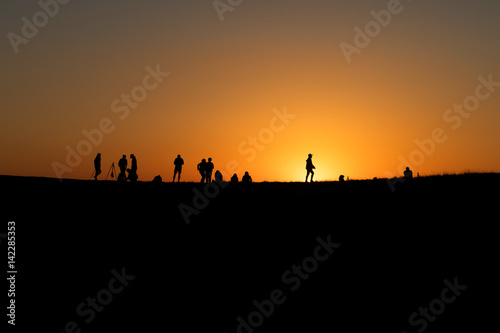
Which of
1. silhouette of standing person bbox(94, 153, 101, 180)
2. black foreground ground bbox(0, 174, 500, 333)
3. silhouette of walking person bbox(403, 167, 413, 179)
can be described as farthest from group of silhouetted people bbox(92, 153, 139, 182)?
silhouette of walking person bbox(403, 167, 413, 179)

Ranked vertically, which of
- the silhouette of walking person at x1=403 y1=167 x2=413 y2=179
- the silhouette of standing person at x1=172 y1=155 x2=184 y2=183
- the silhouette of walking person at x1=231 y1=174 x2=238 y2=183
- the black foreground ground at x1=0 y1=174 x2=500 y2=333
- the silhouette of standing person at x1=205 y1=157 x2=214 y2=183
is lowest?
the black foreground ground at x1=0 y1=174 x2=500 y2=333

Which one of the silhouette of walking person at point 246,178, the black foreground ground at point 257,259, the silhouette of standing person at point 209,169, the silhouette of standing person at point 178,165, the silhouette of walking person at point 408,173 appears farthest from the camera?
the silhouette of standing person at point 178,165

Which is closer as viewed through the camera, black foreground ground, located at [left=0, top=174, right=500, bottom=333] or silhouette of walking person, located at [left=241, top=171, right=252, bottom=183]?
black foreground ground, located at [left=0, top=174, right=500, bottom=333]

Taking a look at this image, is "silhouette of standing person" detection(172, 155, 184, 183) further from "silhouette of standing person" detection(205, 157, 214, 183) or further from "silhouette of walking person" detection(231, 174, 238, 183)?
"silhouette of walking person" detection(231, 174, 238, 183)

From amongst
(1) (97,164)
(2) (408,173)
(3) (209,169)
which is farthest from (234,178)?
(2) (408,173)

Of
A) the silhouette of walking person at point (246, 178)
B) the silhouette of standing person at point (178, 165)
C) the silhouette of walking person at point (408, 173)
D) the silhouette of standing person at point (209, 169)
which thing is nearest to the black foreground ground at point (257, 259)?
the silhouette of walking person at point (408, 173)

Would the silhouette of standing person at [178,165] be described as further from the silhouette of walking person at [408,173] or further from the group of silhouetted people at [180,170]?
the silhouette of walking person at [408,173]

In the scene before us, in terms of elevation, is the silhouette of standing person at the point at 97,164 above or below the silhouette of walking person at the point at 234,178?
above

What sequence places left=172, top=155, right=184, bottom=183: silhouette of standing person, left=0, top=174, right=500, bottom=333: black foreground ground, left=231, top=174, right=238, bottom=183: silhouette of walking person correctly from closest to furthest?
1. left=0, top=174, right=500, bottom=333: black foreground ground
2. left=231, top=174, right=238, bottom=183: silhouette of walking person
3. left=172, top=155, right=184, bottom=183: silhouette of standing person

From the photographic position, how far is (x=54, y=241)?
79.0ft

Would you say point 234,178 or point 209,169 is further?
point 234,178

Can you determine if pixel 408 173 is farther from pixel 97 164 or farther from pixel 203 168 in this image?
pixel 97 164

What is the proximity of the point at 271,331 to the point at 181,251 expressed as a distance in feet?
19.8

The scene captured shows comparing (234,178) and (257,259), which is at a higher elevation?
(234,178)
